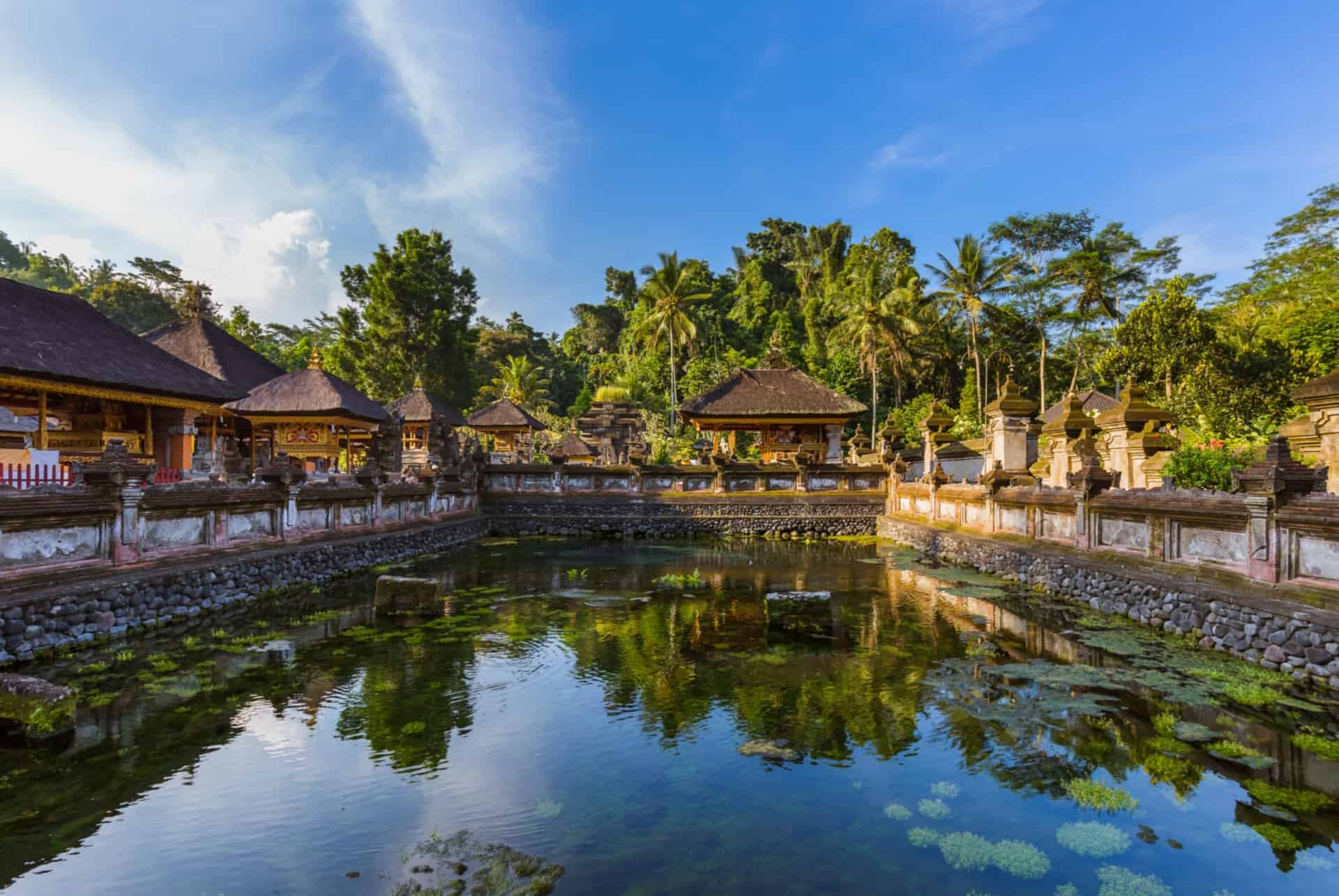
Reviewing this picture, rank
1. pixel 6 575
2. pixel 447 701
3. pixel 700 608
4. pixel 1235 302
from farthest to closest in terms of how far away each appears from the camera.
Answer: pixel 1235 302
pixel 700 608
pixel 6 575
pixel 447 701

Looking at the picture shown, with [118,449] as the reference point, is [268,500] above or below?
below

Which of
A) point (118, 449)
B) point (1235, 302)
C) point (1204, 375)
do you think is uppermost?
point (1235, 302)

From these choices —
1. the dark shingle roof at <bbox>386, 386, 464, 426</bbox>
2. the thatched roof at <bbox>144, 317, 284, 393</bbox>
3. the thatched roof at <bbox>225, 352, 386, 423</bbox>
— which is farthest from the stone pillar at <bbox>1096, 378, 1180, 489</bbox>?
the dark shingle roof at <bbox>386, 386, 464, 426</bbox>

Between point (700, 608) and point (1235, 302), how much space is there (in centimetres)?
5127

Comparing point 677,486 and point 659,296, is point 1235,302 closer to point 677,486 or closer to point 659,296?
point 659,296

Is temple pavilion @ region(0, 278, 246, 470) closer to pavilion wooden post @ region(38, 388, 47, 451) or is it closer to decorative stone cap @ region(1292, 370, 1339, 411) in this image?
pavilion wooden post @ region(38, 388, 47, 451)

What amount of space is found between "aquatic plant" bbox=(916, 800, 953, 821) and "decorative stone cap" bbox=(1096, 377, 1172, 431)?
1404 cm

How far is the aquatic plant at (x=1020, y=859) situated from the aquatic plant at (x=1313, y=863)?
4.94 feet

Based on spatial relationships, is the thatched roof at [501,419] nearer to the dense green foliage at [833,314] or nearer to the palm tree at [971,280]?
the dense green foliage at [833,314]

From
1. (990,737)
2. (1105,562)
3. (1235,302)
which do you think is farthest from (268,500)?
(1235,302)

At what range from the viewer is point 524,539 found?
22.8 meters

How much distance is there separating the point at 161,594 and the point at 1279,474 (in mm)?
14334

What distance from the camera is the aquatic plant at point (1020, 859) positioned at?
4191mm

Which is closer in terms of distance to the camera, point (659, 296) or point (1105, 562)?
point (1105, 562)
